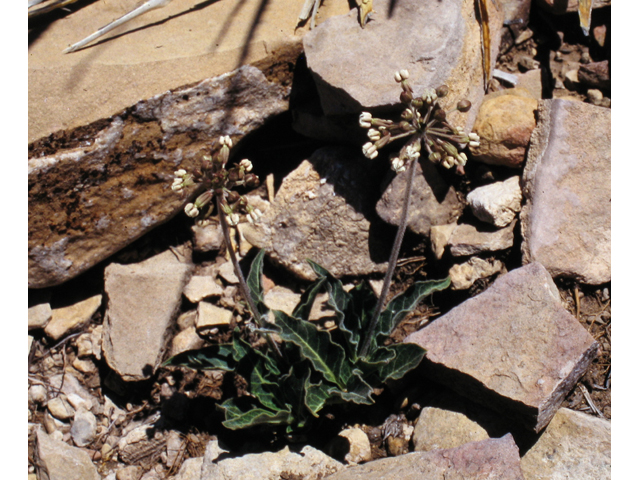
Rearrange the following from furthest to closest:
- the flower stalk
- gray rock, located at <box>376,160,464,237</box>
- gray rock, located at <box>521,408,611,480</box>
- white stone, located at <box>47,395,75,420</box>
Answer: white stone, located at <box>47,395,75,420</box> → gray rock, located at <box>376,160,464,237</box> → gray rock, located at <box>521,408,611,480</box> → the flower stalk

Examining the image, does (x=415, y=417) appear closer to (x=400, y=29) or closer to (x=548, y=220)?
(x=548, y=220)

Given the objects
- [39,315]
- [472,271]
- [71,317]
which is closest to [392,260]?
[472,271]

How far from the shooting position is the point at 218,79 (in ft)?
13.5

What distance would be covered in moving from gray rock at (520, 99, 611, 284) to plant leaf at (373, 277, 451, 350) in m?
0.69

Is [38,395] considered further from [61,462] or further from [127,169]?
[127,169]

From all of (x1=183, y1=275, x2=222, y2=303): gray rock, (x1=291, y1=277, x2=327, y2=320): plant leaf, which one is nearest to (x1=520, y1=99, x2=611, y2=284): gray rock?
(x1=291, y1=277, x2=327, y2=320): plant leaf

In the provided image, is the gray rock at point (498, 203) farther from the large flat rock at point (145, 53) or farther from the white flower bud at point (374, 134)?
the large flat rock at point (145, 53)

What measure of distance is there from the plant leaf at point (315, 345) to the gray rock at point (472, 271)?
100cm

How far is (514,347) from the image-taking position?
351 cm

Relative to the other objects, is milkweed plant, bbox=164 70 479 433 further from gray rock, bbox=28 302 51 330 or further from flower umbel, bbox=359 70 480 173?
gray rock, bbox=28 302 51 330

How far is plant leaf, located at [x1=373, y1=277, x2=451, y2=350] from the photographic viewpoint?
3.67 m

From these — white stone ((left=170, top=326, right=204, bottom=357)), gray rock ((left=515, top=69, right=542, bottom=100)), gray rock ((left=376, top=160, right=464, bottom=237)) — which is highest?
gray rock ((left=515, top=69, right=542, bottom=100))

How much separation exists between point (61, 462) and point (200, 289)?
1518 mm

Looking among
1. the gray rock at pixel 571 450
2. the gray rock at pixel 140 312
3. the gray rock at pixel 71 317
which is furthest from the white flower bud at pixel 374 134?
the gray rock at pixel 71 317
